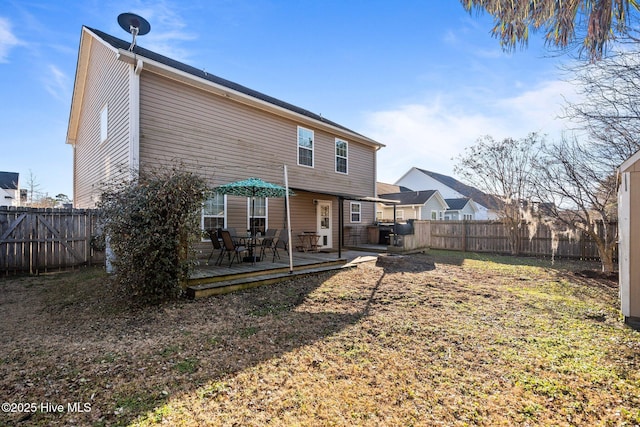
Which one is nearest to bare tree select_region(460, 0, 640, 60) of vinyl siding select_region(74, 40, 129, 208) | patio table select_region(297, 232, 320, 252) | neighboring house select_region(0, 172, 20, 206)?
vinyl siding select_region(74, 40, 129, 208)

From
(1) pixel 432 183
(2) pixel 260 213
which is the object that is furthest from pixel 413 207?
(2) pixel 260 213

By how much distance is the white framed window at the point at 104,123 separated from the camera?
9.05 meters

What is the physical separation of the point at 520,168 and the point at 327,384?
48.0 ft

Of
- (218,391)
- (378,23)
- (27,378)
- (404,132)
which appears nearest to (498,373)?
(218,391)

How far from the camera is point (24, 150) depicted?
24500 mm

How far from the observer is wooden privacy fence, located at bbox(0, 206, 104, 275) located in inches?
297

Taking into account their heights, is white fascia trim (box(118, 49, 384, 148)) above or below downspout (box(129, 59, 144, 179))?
above

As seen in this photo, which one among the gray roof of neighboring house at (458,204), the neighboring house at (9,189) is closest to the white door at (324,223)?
the gray roof of neighboring house at (458,204)

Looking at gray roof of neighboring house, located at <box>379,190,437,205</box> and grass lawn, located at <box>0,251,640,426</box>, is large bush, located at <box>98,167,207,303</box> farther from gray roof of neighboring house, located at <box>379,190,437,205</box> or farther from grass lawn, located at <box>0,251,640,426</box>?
gray roof of neighboring house, located at <box>379,190,437,205</box>

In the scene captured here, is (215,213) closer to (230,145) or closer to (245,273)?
(230,145)

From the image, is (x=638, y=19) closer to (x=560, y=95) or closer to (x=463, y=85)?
(x=560, y=95)

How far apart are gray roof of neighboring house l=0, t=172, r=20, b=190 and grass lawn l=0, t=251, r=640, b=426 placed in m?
37.1

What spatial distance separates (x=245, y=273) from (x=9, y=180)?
41.4 metres

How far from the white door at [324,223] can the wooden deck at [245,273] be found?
3.47m
